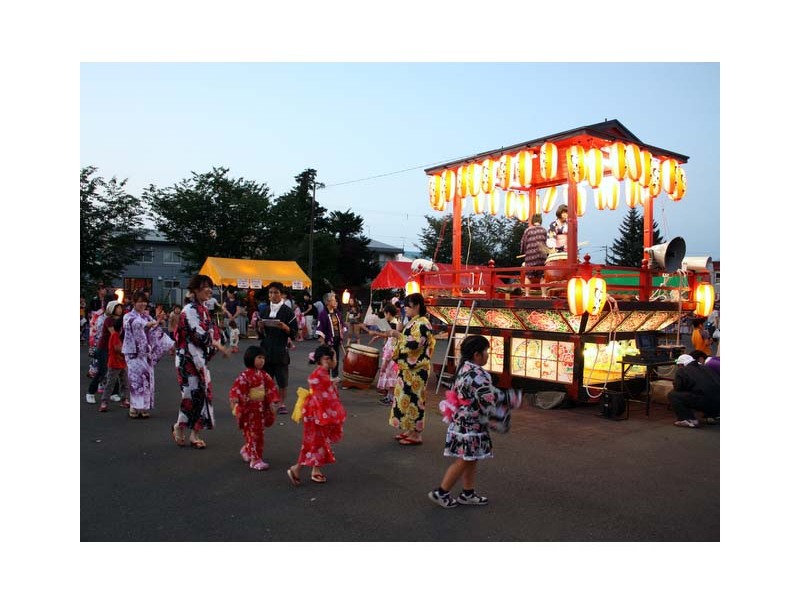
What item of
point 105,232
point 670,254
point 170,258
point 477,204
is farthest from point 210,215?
point 670,254

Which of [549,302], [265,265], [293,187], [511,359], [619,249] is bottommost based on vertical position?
[511,359]

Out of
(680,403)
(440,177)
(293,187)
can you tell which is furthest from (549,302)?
(293,187)

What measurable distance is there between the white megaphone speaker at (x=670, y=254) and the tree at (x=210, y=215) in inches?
974

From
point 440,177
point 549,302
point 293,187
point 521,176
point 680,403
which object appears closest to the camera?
point 680,403

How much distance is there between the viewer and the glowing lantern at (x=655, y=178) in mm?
10398

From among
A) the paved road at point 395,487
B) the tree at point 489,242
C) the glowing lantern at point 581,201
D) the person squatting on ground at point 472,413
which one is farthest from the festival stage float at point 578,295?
the tree at point 489,242

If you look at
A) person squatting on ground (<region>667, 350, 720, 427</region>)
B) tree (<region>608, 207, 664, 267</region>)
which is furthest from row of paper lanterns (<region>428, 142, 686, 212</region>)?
tree (<region>608, 207, 664, 267</region>)

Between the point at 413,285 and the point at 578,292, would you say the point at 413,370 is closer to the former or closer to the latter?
the point at 578,292

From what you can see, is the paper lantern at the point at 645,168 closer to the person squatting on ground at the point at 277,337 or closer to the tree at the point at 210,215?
the person squatting on ground at the point at 277,337

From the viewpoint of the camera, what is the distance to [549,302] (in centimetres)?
923

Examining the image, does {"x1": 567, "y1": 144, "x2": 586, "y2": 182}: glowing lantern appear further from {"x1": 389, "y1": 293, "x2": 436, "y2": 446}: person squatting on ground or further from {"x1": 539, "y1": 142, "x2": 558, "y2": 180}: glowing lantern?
{"x1": 389, "y1": 293, "x2": 436, "y2": 446}: person squatting on ground

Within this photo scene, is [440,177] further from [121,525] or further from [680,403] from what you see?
[121,525]

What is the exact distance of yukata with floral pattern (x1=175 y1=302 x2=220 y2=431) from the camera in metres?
6.25

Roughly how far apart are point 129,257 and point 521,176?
67.3 ft
